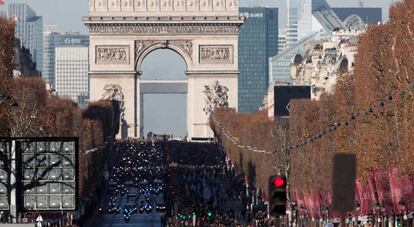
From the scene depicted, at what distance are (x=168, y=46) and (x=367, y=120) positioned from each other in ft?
362

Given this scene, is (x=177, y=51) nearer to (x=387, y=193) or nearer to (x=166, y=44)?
(x=166, y=44)

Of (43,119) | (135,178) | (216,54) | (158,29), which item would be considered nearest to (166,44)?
(158,29)

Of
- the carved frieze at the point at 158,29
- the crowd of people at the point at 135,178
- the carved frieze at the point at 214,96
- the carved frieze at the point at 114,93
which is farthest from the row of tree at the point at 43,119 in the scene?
the carved frieze at the point at 158,29

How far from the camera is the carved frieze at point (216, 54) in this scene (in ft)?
581

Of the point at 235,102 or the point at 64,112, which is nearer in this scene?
the point at 64,112

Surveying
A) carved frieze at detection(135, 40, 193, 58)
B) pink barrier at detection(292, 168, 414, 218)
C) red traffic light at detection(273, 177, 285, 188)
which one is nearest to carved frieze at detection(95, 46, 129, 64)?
carved frieze at detection(135, 40, 193, 58)

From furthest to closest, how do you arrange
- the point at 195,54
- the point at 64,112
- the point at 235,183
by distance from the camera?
the point at 195,54 < the point at 235,183 < the point at 64,112

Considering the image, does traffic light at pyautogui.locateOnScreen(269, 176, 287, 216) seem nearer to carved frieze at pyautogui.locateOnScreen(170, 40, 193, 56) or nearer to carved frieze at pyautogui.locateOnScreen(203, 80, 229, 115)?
carved frieze at pyautogui.locateOnScreen(203, 80, 229, 115)

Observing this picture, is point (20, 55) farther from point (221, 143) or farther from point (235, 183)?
Result: point (235, 183)

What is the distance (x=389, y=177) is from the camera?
5884 cm

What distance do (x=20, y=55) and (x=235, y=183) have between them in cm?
3472

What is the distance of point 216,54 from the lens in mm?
177875

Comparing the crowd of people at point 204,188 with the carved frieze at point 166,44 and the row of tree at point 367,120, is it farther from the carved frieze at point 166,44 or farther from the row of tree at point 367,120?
the carved frieze at point 166,44

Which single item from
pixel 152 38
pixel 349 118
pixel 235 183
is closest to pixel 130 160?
pixel 235 183
